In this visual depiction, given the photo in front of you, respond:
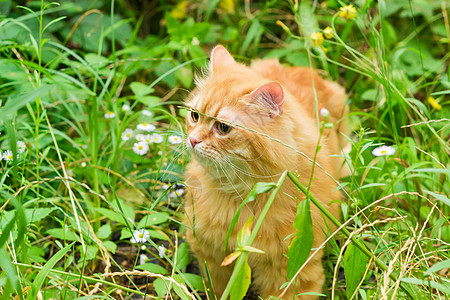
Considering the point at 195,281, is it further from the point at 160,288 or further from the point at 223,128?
the point at 223,128

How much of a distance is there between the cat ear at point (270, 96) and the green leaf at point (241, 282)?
645 mm

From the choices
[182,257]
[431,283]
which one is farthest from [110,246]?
[431,283]

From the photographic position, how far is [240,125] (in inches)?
70.6

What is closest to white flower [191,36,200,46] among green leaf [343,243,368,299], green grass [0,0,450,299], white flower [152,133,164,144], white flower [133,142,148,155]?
green grass [0,0,450,299]

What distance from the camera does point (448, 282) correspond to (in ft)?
5.82

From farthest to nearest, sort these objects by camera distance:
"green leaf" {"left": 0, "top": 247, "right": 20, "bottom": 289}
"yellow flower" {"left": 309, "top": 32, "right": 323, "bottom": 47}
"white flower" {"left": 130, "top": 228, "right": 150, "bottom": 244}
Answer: "yellow flower" {"left": 309, "top": 32, "right": 323, "bottom": 47} < "white flower" {"left": 130, "top": 228, "right": 150, "bottom": 244} < "green leaf" {"left": 0, "top": 247, "right": 20, "bottom": 289}

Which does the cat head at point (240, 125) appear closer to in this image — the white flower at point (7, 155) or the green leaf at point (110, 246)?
the green leaf at point (110, 246)

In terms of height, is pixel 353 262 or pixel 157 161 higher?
pixel 353 262

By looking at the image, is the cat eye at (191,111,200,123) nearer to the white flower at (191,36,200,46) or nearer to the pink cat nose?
the pink cat nose

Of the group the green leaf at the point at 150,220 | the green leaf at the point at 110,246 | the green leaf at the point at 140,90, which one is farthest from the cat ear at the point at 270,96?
the green leaf at the point at 140,90

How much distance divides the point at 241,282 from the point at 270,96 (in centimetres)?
71

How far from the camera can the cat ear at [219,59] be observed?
218 centimetres

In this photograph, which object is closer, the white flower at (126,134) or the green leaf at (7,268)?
the green leaf at (7,268)

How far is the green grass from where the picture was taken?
1.79 metres
